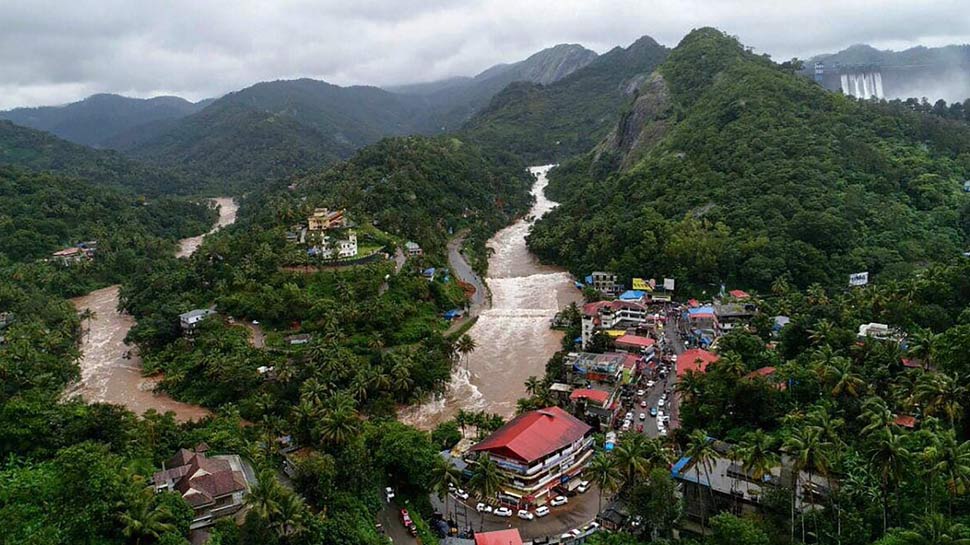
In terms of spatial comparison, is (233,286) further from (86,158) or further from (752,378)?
(86,158)

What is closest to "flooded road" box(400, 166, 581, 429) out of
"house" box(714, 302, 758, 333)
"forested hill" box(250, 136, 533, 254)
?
"forested hill" box(250, 136, 533, 254)

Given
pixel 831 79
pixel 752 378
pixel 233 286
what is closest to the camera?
pixel 752 378

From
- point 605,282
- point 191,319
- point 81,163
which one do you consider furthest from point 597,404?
point 81,163

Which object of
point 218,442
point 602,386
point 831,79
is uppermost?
point 831,79

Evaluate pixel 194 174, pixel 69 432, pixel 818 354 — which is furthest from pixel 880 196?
pixel 194 174

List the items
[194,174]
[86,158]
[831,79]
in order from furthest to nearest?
[194,174] → [86,158] → [831,79]

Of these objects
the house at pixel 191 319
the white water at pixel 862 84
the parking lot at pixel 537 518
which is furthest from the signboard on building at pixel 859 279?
the white water at pixel 862 84
